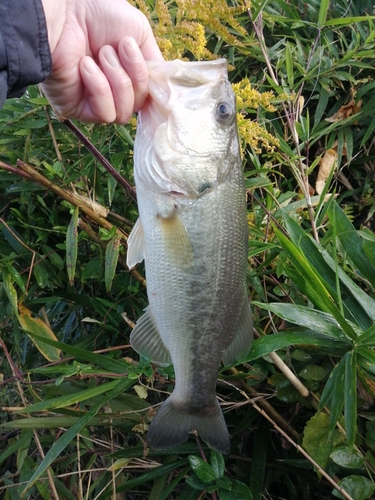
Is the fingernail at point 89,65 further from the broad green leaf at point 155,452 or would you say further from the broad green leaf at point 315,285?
the broad green leaf at point 155,452

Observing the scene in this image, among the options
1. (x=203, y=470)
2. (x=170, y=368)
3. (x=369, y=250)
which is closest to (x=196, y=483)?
(x=203, y=470)

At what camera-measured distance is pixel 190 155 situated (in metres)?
1.52

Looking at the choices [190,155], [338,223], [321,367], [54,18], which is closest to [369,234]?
[338,223]

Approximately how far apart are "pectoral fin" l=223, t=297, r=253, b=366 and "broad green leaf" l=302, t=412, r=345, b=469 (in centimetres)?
45

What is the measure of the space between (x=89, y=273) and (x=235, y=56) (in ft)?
5.50

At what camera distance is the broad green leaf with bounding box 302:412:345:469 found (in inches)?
67.1

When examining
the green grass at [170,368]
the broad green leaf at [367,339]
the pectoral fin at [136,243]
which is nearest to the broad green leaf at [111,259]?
the green grass at [170,368]

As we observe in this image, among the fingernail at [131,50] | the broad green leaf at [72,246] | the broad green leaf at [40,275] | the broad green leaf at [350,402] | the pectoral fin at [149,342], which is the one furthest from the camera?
the broad green leaf at [40,275]

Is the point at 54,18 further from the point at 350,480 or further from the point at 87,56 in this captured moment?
the point at 350,480

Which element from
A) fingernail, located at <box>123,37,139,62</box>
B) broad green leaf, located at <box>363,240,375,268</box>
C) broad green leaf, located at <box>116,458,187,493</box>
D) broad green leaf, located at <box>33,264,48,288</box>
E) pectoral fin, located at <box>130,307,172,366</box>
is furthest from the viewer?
broad green leaf, located at <box>33,264,48,288</box>

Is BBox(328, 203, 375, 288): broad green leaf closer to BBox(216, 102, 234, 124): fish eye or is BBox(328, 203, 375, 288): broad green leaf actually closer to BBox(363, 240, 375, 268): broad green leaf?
BBox(363, 240, 375, 268): broad green leaf

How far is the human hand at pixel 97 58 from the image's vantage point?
1361mm

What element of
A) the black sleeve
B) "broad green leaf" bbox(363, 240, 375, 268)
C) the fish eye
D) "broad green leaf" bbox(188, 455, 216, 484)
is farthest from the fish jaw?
"broad green leaf" bbox(188, 455, 216, 484)

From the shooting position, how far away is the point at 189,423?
152 cm
